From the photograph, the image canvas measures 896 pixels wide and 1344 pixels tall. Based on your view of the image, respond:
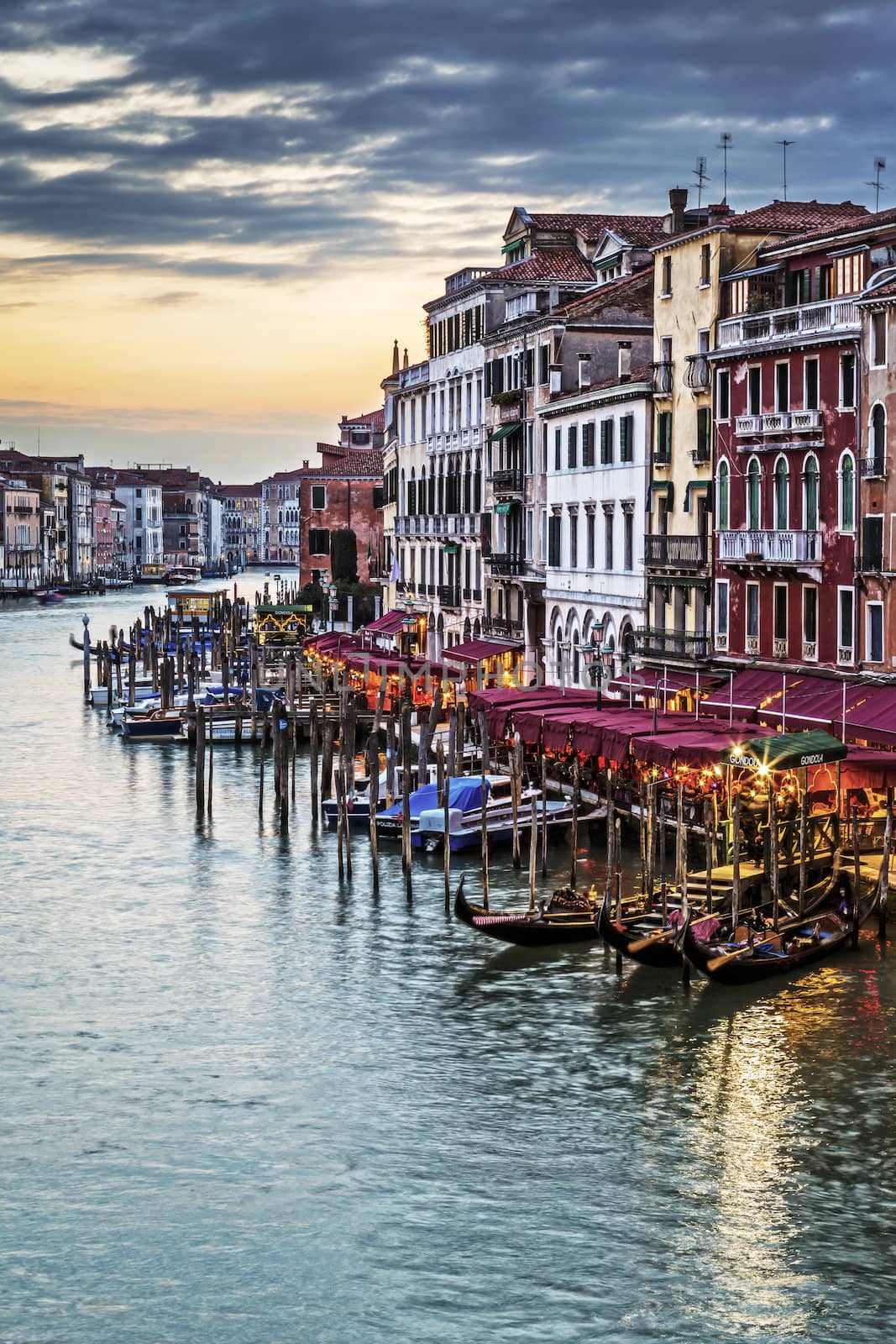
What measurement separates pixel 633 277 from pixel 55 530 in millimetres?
141263

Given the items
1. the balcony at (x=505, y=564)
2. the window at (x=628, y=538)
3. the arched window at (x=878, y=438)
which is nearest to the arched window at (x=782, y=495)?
the arched window at (x=878, y=438)

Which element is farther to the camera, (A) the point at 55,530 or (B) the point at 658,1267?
(A) the point at 55,530

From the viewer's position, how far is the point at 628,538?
42875mm

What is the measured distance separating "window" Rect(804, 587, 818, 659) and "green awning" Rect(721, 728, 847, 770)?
5516mm

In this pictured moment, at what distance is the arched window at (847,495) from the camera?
3284 centimetres

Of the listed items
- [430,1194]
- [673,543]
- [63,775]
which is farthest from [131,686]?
[430,1194]

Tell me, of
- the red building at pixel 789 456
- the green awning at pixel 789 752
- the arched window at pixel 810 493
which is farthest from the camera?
the arched window at pixel 810 493

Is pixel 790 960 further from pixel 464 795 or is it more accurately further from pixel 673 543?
pixel 673 543

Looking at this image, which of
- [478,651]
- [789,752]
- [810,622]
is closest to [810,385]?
[810,622]

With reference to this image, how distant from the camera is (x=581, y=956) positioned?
26.1m

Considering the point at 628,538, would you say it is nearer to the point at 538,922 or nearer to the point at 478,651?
the point at 478,651

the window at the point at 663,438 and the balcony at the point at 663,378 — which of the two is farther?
the window at the point at 663,438

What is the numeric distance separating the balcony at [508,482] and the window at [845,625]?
18944mm

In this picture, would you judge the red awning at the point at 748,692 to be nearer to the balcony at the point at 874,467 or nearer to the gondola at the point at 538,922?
the balcony at the point at 874,467
